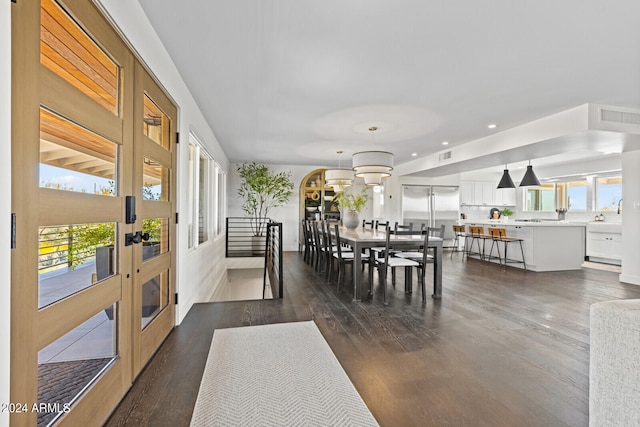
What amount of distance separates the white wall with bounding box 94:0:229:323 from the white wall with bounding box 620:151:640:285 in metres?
6.65

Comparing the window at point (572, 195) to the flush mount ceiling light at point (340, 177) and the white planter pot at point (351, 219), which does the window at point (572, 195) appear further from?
the white planter pot at point (351, 219)

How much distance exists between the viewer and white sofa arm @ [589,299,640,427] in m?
1.04

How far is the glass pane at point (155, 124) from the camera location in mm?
2291

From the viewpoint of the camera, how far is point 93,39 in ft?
5.03

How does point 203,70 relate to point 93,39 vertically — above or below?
above

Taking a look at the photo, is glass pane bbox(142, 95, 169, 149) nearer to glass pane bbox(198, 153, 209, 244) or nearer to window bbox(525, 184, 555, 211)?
glass pane bbox(198, 153, 209, 244)

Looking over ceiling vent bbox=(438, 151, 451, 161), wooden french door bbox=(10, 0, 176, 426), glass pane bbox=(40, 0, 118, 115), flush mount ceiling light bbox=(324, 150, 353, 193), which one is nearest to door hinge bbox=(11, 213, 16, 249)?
wooden french door bbox=(10, 0, 176, 426)

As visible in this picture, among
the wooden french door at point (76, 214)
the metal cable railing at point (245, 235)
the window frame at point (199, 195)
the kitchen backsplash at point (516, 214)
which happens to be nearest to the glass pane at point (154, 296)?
the wooden french door at point (76, 214)

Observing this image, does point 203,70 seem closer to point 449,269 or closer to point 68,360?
point 68,360

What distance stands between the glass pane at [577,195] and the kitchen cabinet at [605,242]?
117cm

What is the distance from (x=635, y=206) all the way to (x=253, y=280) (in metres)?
7.13

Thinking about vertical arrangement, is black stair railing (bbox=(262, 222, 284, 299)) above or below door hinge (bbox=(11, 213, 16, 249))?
below

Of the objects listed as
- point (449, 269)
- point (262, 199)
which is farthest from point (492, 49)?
point (262, 199)

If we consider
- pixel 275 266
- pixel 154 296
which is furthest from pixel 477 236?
pixel 154 296
